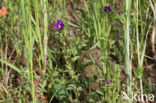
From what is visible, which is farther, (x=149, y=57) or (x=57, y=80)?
(x=149, y=57)

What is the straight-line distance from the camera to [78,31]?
1.97 m

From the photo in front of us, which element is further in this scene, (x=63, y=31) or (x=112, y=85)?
(x=63, y=31)

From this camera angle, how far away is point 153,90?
1620mm

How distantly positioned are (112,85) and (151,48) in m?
0.75

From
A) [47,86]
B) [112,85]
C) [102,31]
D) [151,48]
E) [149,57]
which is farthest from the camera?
[151,48]

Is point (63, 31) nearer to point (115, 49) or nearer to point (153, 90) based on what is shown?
point (115, 49)

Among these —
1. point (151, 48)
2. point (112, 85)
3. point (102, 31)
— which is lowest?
point (112, 85)

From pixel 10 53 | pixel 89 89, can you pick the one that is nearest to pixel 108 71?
pixel 89 89

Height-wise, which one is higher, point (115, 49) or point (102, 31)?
point (102, 31)

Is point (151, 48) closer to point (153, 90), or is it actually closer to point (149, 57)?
point (149, 57)

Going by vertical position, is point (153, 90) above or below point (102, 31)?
below

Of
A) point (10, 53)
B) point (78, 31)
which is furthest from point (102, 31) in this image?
point (10, 53)

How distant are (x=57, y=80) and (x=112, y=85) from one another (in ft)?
1.27

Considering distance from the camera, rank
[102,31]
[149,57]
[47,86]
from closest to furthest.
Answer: [102,31] → [47,86] → [149,57]
